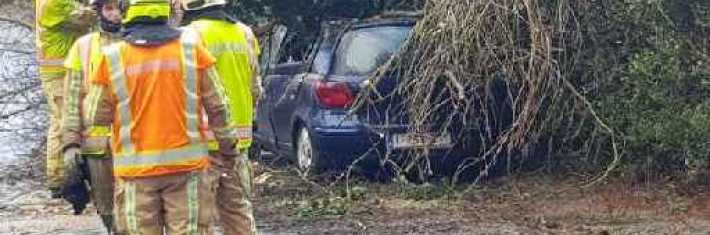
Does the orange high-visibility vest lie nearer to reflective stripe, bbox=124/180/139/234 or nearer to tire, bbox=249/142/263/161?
reflective stripe, bbox=124/180/139/234

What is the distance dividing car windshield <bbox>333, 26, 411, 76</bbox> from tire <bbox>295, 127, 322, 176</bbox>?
0.63m

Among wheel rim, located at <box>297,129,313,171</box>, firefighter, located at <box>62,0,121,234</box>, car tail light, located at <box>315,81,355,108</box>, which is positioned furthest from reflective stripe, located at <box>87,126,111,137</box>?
wheel rim, located at <box>297,129,313,171</box>

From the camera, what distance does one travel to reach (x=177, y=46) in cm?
591

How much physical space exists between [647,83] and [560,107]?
74 centimetres

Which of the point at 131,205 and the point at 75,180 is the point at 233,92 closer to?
the point at 75,180

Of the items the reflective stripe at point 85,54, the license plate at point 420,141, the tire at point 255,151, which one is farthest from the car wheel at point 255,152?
the reflective stripe at point 85,54

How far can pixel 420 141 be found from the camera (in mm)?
9445

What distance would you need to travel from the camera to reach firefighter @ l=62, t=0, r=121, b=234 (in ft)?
21.7

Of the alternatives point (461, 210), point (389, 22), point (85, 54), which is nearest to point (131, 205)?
point (85, 54)

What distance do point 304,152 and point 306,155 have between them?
0.05 m

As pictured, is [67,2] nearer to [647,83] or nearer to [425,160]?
[425,160]

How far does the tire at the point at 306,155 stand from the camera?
9977 mm

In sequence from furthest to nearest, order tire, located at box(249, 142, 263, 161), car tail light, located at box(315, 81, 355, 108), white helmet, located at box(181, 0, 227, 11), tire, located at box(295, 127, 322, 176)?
tire, located at box(249, 142, 263, 161) → tire, located at box(295, 127, 322, 176) → car tail light, located at box(315, 81, 355, 108) → white helmet, located at box(181, 0, 227, 11)

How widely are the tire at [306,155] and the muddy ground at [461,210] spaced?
12 centimetres
